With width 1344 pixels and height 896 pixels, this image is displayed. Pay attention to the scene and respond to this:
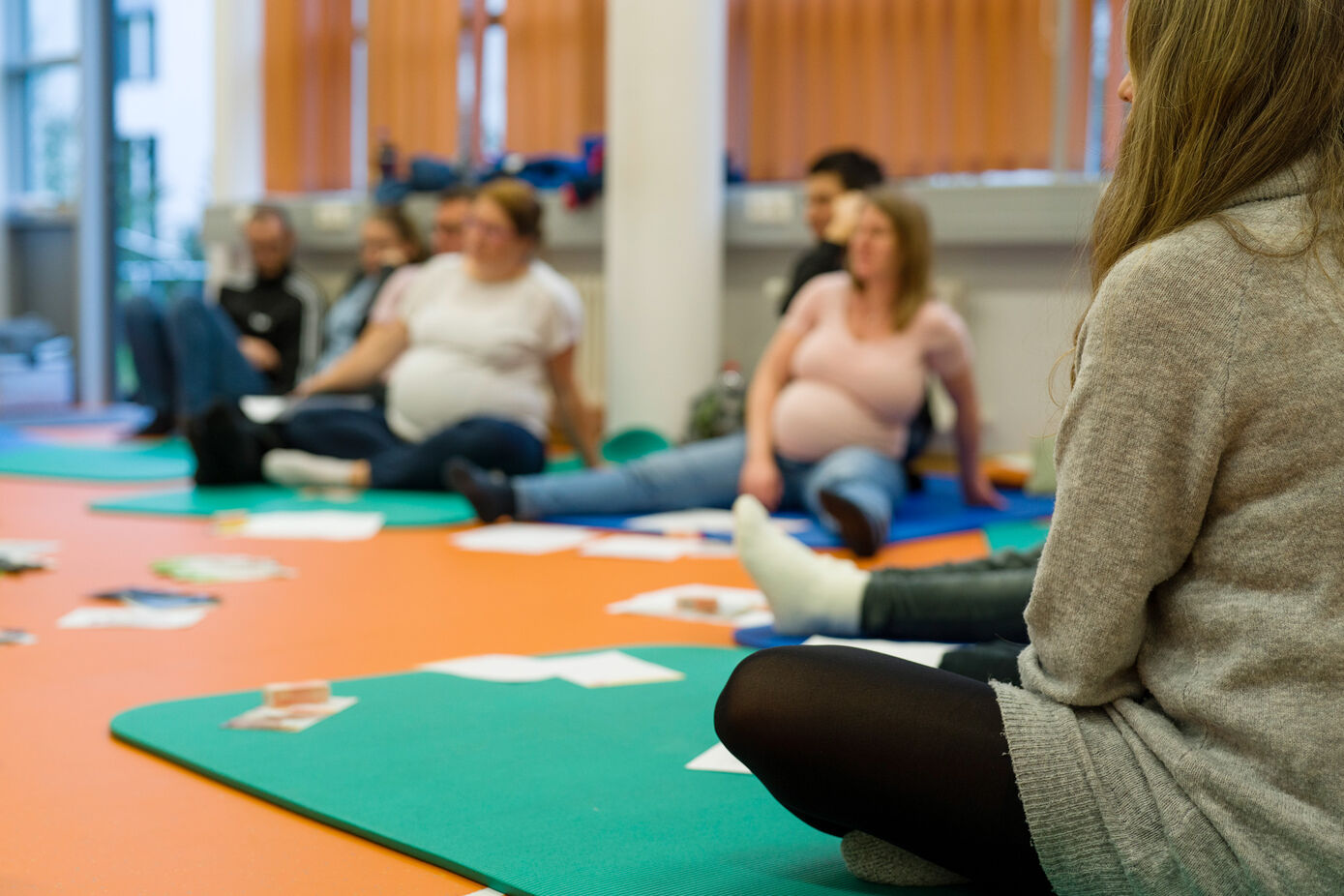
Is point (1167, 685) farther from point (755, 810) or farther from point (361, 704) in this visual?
point (361, 704)

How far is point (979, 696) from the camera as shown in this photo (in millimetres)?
1081

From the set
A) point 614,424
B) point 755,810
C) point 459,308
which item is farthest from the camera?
point 614,424

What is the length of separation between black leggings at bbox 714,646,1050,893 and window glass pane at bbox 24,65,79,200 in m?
8.13

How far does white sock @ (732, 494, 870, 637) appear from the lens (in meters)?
2.08

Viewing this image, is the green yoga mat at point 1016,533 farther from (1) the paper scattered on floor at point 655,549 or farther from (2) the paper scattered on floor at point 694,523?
(1) the paper scattered on floor at point 655,549

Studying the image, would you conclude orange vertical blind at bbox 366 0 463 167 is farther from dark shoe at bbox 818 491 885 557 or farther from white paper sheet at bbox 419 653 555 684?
white paper sheet at bbox 419 653 555 684

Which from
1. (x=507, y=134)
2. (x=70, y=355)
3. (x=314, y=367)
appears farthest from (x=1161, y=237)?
(x=70, y=355)

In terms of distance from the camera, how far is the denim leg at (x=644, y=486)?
3590 millimetres

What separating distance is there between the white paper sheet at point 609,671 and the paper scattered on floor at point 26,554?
1362mm

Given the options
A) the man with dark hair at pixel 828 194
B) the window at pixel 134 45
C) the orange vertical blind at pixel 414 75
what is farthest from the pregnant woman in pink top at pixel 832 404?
the window at pixel 134 45

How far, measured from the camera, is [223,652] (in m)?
2.17

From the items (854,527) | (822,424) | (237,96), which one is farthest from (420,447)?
(237,96)

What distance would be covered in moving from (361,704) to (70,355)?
23.6 feet

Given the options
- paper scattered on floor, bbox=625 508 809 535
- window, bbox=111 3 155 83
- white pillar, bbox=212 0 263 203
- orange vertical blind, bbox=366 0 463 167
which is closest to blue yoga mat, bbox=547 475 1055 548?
paper scattered on floor, bbox=625 508 809 535
